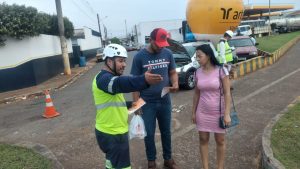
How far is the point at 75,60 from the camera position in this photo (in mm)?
29375

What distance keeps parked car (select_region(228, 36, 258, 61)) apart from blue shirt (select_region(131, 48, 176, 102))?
12.0 metres

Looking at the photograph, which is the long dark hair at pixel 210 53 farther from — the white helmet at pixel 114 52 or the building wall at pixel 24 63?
the building wall at pixel 24 63

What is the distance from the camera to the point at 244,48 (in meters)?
16.5

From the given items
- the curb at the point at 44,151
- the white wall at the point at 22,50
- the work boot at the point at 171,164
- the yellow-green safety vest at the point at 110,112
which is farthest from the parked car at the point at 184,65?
the white wall at the point at 22,50

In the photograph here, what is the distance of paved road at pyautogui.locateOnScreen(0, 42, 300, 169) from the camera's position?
532 cm

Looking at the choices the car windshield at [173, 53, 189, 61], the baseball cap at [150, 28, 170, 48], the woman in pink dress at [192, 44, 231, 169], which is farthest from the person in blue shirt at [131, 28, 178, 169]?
the car windshield at [173, 53, 189, 61]

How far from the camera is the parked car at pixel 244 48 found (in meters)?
16.2

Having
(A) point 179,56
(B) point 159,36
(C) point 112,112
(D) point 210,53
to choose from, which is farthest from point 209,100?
(A) point 179,56

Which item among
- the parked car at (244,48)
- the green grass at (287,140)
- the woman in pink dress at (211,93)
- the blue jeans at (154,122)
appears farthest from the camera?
the parked car at (244,48)

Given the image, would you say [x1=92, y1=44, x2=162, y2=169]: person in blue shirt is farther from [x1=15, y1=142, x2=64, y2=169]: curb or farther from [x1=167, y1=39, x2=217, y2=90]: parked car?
[x1=167, y1=39, x2=217, y2=90]: parked car

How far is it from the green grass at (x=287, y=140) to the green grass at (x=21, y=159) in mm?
3389

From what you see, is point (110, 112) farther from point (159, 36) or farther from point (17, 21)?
point (17, 21)

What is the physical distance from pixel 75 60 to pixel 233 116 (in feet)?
86.4

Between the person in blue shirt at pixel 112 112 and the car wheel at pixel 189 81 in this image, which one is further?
the car wheel at pixel 189 81
